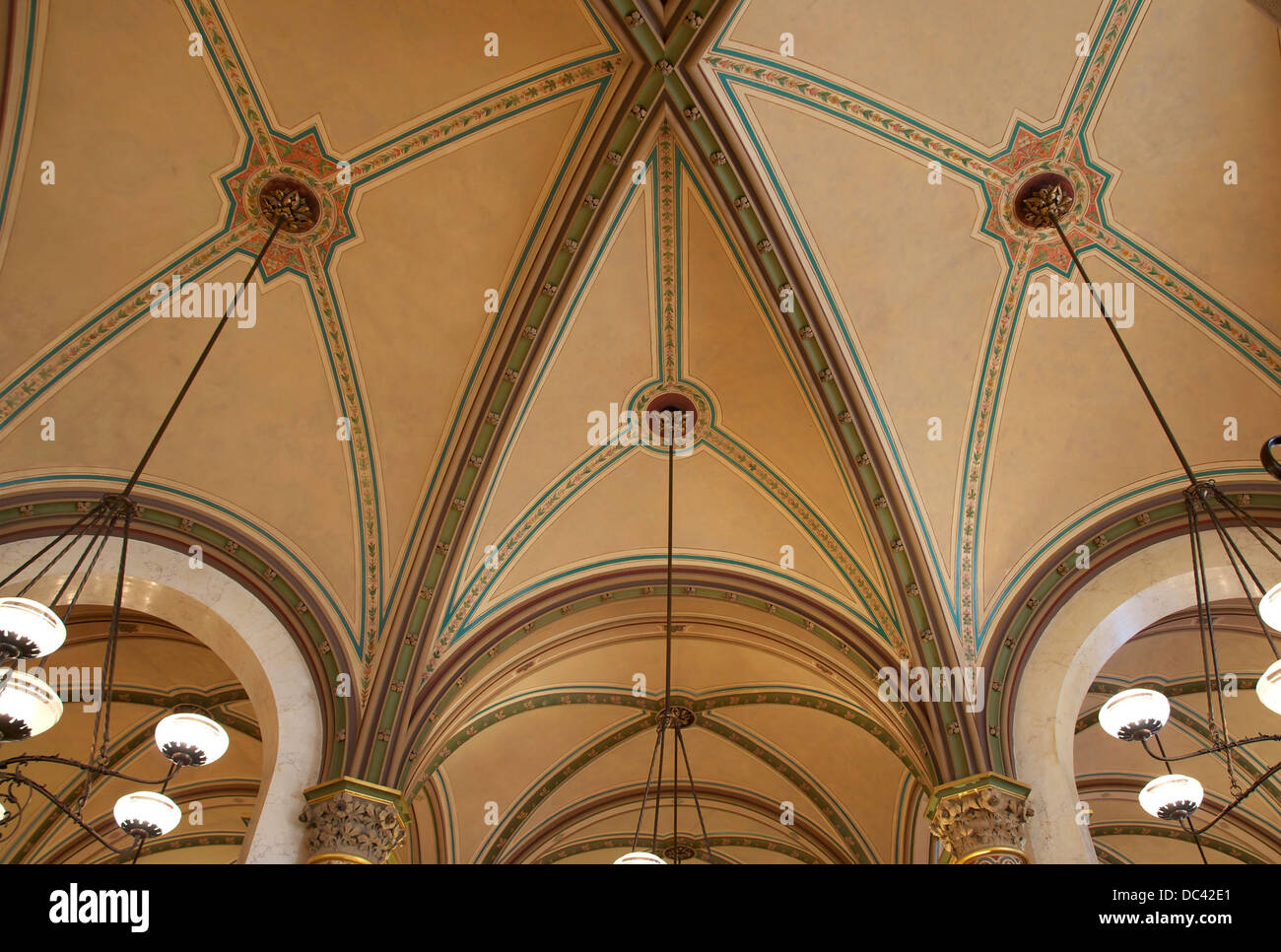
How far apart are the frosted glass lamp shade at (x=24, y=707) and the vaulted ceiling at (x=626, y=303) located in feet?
10.6

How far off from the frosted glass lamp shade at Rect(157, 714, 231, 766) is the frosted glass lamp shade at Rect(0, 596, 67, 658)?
4.55 feet

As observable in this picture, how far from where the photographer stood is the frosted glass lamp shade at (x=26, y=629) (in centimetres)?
494

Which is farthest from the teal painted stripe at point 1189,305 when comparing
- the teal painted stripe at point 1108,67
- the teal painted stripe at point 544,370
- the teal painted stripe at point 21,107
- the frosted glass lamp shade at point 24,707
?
the teal painted stripe at point 21,107

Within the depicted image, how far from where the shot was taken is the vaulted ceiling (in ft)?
24.7

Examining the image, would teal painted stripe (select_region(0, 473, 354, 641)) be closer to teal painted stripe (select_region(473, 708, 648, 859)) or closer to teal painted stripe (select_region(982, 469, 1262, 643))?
teal painted stripe (select_region(473, 708, 648, 859))

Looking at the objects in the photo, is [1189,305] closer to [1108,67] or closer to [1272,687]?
[1108,67]

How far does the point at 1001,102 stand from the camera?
771cm

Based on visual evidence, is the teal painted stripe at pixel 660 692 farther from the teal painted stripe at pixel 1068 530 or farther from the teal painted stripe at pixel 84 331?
the teal painted stripe at pixel 84 331

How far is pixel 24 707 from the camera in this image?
513 centimetres

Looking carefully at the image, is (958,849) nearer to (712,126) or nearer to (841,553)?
(841,553)

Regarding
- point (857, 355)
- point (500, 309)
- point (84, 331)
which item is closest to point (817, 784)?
point (857, 355)

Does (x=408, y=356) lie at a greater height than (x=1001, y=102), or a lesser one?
lesser
